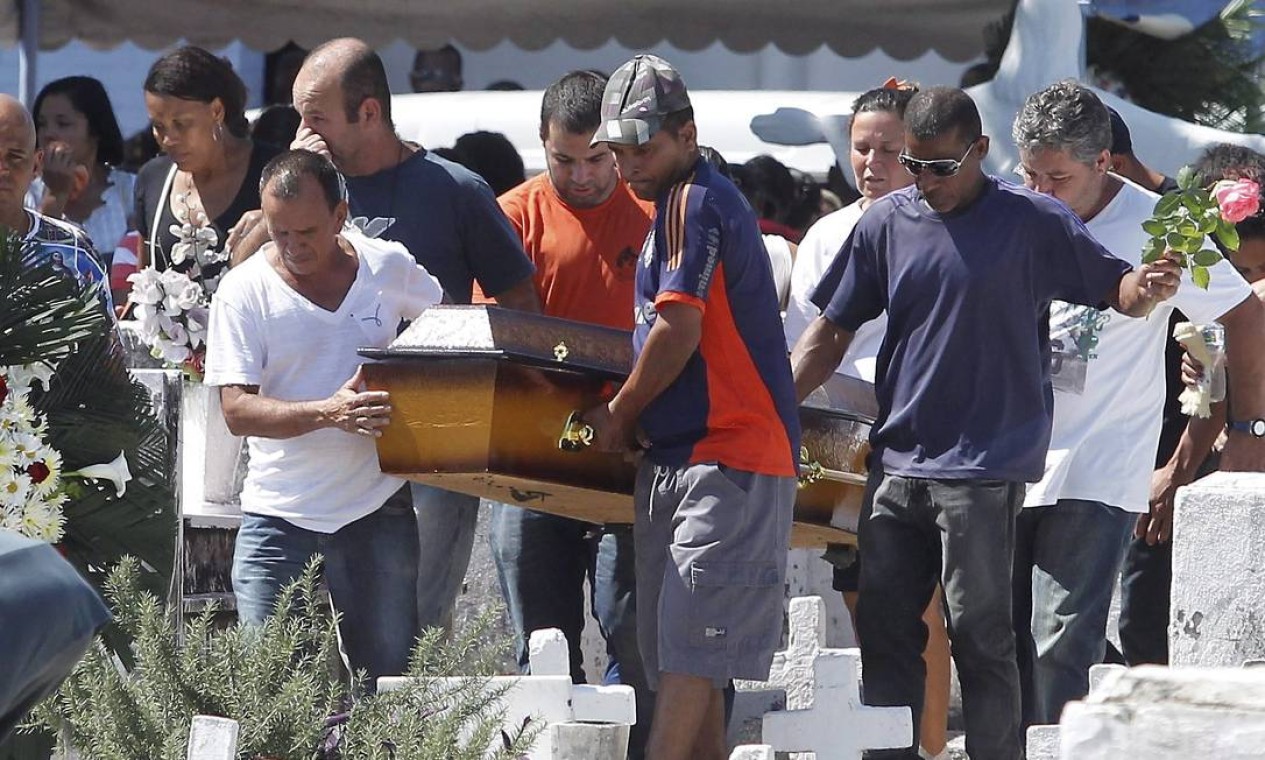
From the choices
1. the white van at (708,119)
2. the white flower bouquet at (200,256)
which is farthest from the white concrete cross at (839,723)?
the white van at (708,119)

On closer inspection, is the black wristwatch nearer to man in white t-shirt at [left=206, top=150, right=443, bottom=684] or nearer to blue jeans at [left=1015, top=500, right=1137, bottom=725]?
blue jeans at [left=1015, top=500, right=1137, bottom=725]

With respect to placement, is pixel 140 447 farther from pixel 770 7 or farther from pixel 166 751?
pixel 770 7

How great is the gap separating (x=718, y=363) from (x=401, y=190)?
1.29 meters

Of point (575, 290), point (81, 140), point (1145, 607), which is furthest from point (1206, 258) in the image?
point (81, 140)

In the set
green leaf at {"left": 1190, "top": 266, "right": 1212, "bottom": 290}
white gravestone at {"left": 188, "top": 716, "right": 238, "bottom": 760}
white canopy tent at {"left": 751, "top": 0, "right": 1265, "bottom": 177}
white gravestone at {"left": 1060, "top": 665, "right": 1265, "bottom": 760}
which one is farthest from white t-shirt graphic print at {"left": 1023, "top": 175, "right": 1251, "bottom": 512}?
white gravestone at {"left": 1060, "top": 665, "right": 1265, "bottom": 760}

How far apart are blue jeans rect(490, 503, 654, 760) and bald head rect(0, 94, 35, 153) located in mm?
1576

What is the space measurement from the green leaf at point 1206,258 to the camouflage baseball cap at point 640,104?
1200 mm

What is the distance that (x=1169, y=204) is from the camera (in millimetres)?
5047

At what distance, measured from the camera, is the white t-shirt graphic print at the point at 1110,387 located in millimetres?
5691

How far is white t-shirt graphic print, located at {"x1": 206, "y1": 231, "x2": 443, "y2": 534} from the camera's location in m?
5.35

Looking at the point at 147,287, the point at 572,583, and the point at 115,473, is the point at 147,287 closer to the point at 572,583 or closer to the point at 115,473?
the point at 572,583

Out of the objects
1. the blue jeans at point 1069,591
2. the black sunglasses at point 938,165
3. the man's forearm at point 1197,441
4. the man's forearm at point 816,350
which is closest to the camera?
the black sunglasses at point 938,165

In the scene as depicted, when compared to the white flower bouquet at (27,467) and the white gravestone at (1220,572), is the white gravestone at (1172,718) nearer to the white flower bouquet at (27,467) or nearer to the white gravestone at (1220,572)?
the white gravestone at (1220,572)

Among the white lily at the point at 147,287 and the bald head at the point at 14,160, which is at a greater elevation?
the bald head at the point at 14,160
